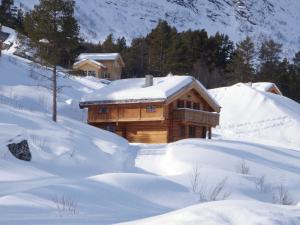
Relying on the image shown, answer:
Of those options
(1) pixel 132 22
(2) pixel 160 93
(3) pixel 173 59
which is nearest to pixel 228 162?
(2) pixel 160 93

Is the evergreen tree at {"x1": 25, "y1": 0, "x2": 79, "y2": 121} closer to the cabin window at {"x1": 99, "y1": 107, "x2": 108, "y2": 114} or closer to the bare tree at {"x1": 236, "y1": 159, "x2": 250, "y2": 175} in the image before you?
the cabin window at {"x1": 99, "y1": 107, "x2": 108, "y2": 114}

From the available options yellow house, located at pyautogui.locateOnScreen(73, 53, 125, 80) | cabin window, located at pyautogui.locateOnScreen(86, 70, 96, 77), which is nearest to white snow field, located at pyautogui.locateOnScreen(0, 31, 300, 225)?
yellow house, located at pyautogui.locateOnScreen(73, 53, 125, 80)

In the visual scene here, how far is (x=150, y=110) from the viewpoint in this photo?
37.1m

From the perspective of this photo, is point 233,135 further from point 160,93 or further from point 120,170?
point 120,170

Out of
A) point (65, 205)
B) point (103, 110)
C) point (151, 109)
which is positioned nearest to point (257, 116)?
point (151, 109)

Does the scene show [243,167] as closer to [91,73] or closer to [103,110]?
[103,110]

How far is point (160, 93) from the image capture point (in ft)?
120

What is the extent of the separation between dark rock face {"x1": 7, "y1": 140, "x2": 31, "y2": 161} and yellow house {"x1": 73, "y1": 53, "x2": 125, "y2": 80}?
47797 millimetres

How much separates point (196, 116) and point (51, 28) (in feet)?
36.1

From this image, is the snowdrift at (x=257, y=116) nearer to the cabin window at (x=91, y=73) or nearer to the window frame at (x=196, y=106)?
the window frame at (x=196, y=106)

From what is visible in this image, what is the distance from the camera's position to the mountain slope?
122062 mm

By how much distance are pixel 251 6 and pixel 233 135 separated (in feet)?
383

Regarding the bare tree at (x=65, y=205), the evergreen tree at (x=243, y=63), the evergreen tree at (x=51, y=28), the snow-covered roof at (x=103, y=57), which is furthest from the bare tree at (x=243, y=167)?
the evergreen tree at (x=243, y=63)

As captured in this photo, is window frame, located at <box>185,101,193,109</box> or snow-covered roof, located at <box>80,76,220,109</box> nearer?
snow-covered roof, located at <box>80,76,220,109</box>
